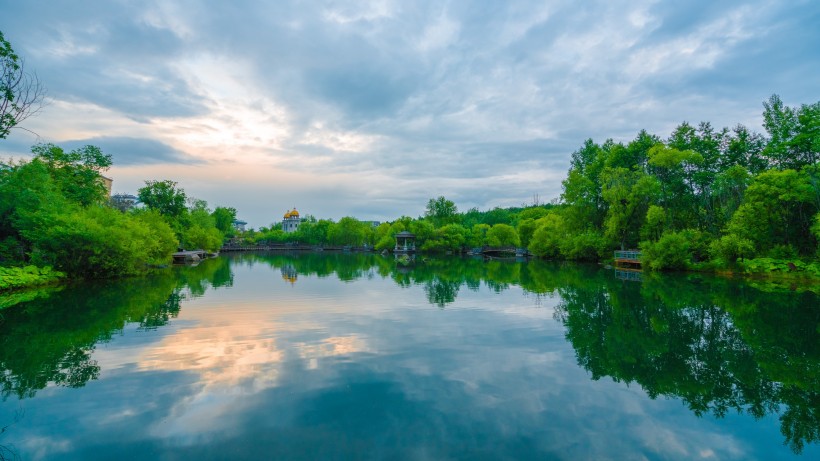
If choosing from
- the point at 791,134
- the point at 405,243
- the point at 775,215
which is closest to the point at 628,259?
the point at 775,215

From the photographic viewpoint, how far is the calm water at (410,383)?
545 centimetres

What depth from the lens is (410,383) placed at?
7652 millimetres

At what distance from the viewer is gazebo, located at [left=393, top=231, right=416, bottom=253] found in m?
75.7

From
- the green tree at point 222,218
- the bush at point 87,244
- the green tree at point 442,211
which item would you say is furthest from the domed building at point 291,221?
the bush at point 87,244

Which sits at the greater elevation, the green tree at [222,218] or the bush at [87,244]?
the green tree at [222,218]

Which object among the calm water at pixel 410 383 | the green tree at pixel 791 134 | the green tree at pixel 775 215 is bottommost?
the calm water at pixel 410 383

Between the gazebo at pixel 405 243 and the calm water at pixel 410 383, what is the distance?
196ft

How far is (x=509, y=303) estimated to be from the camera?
682 inches

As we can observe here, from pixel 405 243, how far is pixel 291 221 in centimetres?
9708

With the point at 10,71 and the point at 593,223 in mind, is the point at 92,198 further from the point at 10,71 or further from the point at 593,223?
the point at 593,223

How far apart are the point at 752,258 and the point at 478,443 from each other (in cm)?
3127

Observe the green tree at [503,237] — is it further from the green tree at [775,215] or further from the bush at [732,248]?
the green tree at [775,215]

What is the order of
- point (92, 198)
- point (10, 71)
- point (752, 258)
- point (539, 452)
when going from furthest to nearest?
point (92, 198), point (752, 258), point (10, 71), point (539, 452)

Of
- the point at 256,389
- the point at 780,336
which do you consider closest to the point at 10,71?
the point at 256,389
